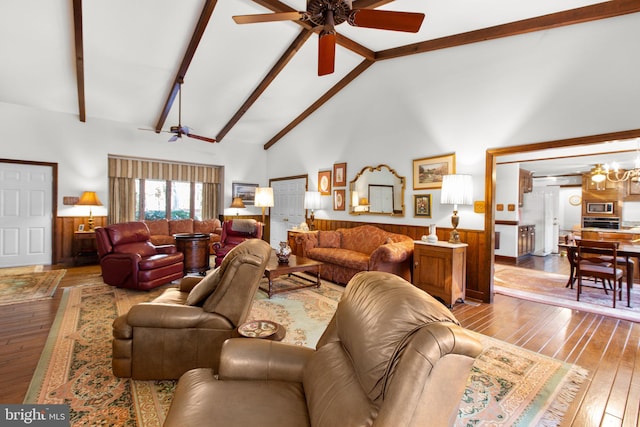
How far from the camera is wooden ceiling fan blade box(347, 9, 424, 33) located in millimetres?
2371

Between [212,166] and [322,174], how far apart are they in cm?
332

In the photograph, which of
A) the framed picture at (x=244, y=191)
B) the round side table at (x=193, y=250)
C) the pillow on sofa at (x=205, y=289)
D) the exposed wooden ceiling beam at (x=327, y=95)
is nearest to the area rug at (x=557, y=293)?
the pillow on sofa at (x=205, y=289)

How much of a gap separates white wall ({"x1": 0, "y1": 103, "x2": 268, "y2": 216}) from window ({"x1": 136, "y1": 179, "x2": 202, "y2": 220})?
29.9 inches

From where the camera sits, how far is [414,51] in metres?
4.59

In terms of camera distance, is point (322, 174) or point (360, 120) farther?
point (322, 174)

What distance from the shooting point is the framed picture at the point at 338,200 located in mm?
6195

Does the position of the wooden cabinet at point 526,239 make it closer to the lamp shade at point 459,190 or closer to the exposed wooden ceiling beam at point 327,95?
the lamp shade at point 459,190

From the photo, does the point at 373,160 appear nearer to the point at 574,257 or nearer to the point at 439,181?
the point at 439,181

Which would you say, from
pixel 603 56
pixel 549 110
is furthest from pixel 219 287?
pixel 603 56

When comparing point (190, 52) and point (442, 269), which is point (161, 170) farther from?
point (442, 269)

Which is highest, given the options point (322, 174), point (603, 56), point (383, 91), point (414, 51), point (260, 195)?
point (414, 51)

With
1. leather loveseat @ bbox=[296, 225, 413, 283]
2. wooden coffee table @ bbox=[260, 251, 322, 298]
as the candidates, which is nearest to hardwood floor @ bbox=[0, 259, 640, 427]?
leather loveseat @ bbox=[296, 225, 413, 283]

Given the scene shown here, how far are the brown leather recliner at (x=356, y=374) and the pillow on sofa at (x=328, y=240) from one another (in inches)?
160

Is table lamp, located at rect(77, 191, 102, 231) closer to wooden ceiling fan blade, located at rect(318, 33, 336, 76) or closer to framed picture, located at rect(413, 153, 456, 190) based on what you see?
wooden ceiling fan blade, located at rect(318, 33, 336, 76)
